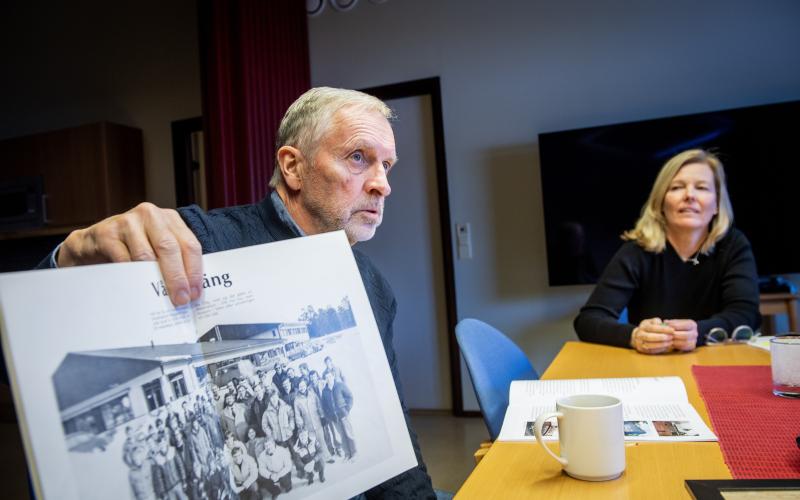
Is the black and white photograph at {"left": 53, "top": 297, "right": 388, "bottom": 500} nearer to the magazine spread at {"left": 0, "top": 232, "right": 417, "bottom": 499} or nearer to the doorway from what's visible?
the magazine spread at {"left": 0, "top": 232, "right": 417, "bottom": 499}

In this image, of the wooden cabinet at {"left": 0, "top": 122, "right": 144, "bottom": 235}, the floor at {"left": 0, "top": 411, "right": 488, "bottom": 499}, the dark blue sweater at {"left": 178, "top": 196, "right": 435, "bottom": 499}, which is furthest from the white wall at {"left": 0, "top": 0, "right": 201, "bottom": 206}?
the dark blue sweater at {"left": 178, "top": 196, "right": 435, "bottom": 499}

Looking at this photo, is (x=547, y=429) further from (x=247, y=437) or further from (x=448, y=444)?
(x=448, y=444)

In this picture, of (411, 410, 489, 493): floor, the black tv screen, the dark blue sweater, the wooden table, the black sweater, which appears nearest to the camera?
the wooden table

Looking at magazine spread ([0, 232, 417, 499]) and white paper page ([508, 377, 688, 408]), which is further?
white paper page ([508, 377, 688, 408])

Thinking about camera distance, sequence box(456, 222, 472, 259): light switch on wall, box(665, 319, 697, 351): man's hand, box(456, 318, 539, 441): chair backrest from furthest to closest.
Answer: box(456, 222, 472, 259): light switch on wall, box(665, 319, 697, 351): man's hand, box(456, 318, 539, 441): chair backrest

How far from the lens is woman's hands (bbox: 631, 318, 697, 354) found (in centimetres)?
154

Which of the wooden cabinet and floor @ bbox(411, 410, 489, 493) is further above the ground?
the wooden cabinet

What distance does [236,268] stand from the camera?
61 cm

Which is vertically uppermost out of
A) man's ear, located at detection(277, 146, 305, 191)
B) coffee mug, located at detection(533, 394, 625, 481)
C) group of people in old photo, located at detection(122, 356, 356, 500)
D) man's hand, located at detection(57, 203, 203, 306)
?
man's ear, located at detection(277, 146, 305, 191)

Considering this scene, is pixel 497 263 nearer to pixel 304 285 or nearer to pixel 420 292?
pixel 420 292

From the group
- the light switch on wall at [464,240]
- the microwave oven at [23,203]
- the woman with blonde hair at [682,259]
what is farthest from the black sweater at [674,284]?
the microwave oven at [23,203]

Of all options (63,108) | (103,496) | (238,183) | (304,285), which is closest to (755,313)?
(304,285)

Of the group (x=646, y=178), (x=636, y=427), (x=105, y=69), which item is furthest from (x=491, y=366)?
(x=105, y=69)

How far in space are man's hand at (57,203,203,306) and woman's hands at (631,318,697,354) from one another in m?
1.34
